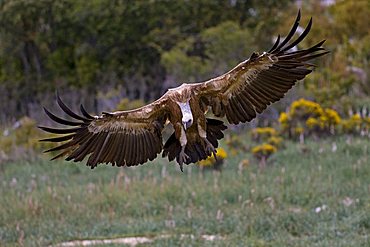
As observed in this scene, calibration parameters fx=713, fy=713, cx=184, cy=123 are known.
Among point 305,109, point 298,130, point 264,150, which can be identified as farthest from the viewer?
point 305,109

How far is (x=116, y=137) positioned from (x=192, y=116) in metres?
0.59

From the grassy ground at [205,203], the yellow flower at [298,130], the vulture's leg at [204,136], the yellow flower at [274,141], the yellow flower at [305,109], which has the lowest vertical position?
the grassy ground at [205,203]

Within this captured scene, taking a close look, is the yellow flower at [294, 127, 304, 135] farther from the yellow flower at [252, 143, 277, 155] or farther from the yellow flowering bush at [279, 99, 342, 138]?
the yellow flower at [252, 143, 277, 155]

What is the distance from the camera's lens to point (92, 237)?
22.1 ft

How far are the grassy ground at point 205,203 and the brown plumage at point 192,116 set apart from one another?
2183 mm

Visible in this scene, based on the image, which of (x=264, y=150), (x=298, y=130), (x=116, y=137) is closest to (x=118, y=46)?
(x=298, y=130)

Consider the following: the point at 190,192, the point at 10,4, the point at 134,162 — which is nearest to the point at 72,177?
the point at 190,192

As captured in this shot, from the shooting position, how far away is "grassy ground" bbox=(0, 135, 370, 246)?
6543 mm

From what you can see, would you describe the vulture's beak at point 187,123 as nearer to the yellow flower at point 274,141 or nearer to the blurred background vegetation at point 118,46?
the yellow flower at point 274,141

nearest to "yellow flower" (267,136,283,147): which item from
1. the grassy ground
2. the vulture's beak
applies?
the grassy ground

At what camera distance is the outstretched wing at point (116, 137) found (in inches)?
155

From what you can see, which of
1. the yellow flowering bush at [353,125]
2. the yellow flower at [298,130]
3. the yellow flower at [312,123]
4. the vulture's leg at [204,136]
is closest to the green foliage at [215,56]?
the yellow flower at [298,130]

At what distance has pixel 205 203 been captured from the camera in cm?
760

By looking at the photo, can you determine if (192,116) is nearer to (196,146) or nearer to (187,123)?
(187,123)
